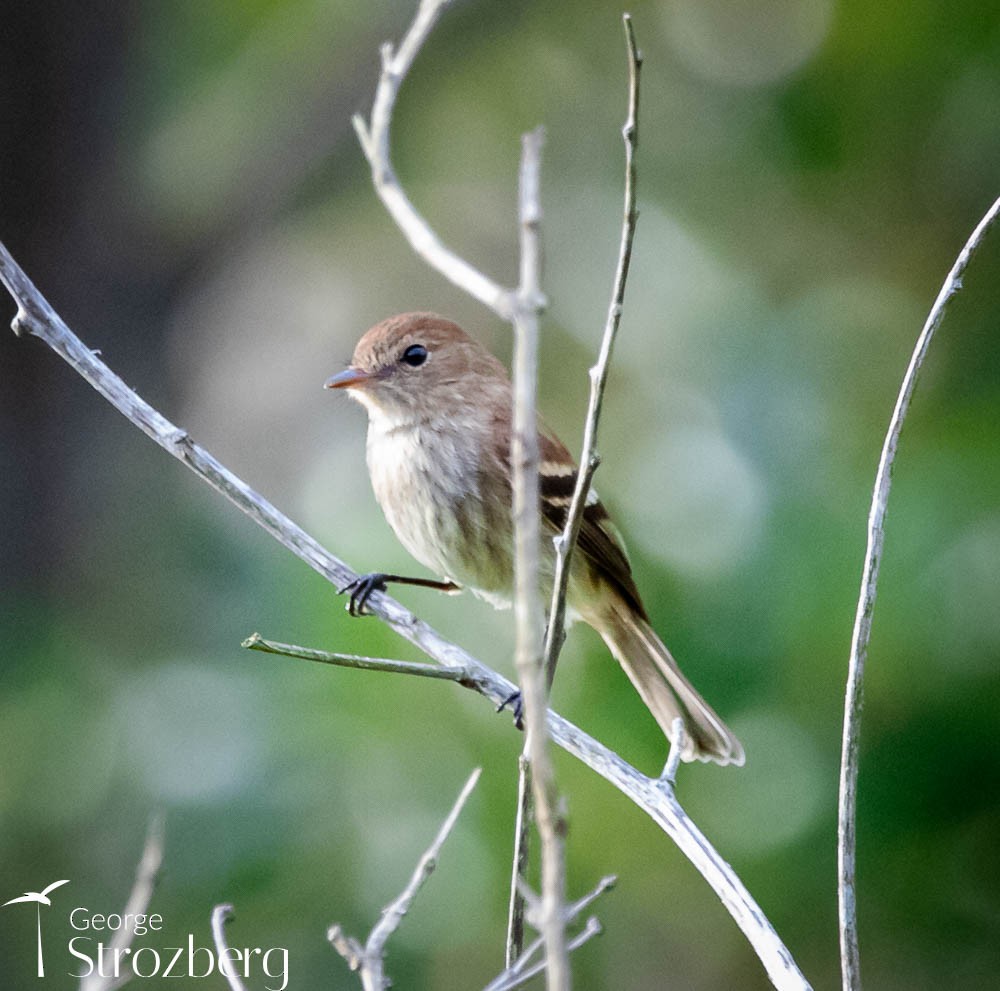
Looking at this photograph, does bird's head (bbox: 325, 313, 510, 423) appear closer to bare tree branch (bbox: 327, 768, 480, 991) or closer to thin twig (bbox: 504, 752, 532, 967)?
thin twig (bbox: 504, 752, 532, 967)

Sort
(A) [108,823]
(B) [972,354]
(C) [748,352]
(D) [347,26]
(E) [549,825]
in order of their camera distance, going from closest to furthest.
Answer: (E) [549,825] → (B) [972,354] → (C) [748,352] → (A) [108,823] → (D) [347,26]

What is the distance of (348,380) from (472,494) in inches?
21.1

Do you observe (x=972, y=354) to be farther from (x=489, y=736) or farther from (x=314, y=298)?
(x=314, y=298)

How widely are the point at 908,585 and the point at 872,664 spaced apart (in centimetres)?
23

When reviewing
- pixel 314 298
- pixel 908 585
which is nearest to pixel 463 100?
pixel 314 298

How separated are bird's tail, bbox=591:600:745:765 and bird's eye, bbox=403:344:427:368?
3.09 ft

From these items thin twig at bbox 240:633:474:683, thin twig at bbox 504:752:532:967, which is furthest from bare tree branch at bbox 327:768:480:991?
thin twig at bbox 240:633:474:683

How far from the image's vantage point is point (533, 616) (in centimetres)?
122

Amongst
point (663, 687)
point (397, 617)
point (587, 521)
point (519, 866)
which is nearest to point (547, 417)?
point (587, 521)

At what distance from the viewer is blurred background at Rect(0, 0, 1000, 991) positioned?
3666mm

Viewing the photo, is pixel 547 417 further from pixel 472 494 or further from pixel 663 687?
pixel 663 687

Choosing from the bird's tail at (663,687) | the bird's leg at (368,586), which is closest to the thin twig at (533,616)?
the bird's leg at (368,586)

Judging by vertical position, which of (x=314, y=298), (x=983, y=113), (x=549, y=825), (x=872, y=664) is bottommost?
(x=549, y=825)

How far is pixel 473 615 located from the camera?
15.3 feet
